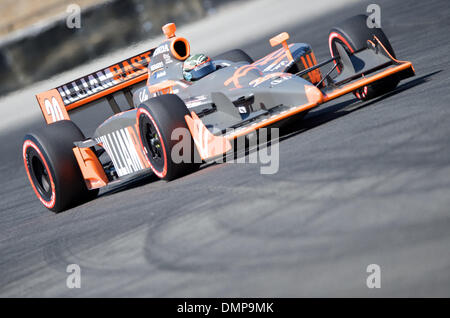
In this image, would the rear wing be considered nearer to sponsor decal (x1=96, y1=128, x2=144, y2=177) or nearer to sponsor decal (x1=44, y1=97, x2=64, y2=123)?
sponsor decal (x1=44, y1=97, x2=64, y2=123)

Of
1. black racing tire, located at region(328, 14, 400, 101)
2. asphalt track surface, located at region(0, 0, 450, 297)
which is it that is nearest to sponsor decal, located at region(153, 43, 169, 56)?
asphalt track surface, located at region(0, 0, 450, 297)

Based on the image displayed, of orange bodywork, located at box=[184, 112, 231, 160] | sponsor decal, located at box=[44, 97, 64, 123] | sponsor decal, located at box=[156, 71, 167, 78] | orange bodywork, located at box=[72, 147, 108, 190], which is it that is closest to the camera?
orange bodywork, located at box=[184, 112, 231, 160]

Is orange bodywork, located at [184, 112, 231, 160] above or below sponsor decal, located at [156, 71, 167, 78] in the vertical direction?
below

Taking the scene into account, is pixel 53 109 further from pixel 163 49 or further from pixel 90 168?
pixel 163 49

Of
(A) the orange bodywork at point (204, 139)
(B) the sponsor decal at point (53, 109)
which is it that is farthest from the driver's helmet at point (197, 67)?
(B) the sponsor decal at point (53, 109)

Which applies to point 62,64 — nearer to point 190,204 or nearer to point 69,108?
point 69,108

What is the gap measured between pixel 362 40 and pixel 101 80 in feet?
11.6

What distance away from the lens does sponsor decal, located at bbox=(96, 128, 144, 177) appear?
27.2 ft

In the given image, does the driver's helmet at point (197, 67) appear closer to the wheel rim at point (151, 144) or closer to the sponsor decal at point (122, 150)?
the sponsor decal at point (122, 150)

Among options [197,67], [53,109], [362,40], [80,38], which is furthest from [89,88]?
[80,38]

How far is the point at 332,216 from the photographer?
4707 mm

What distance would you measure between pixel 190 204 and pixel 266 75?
7.54 feet

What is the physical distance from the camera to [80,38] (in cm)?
2678

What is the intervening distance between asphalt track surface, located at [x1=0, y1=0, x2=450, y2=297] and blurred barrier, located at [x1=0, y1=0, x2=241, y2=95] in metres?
17.4
